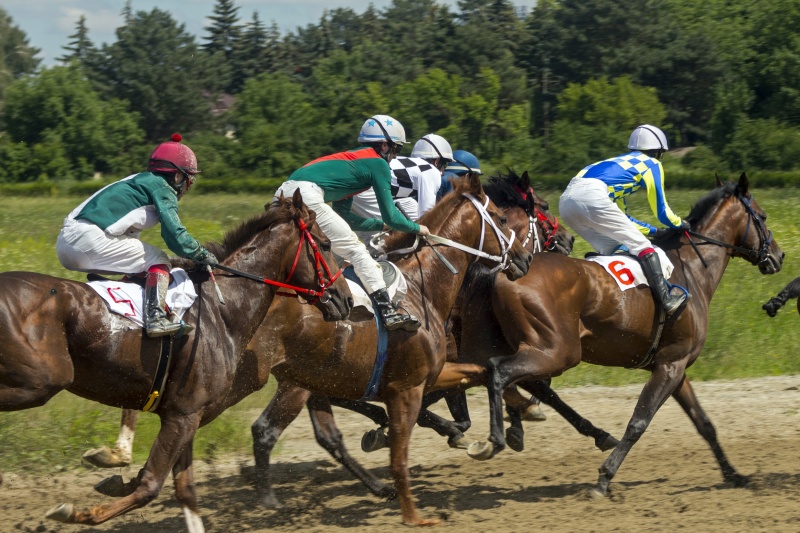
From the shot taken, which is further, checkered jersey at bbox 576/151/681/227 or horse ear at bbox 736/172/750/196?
horse ear at bbox 736/172/750/196

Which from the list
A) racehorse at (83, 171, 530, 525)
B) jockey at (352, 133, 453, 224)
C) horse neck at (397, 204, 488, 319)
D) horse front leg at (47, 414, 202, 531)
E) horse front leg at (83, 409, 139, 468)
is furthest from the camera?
jockey at (352, 133, 453, 224)

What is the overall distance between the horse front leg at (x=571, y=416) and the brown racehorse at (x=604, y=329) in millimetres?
413

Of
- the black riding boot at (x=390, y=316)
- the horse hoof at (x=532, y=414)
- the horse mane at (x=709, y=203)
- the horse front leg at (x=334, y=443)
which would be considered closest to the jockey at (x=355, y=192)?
the black riding boot at (x=390, y=316)

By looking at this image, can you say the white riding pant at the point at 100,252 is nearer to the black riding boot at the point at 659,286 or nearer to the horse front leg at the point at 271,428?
the horse front leg at the point at 271,428

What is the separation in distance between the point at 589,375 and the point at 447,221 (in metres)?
5.47

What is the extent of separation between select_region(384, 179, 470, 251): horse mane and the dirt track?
5.95 feet

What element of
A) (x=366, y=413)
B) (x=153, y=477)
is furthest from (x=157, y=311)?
(x=366, y=413)

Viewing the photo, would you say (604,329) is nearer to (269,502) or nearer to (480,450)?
(480,450)

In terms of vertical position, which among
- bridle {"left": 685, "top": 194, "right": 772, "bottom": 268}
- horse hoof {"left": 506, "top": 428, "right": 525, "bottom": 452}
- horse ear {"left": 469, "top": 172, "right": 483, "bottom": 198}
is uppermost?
horse ear {"left": 469, "top": 172, "right": 483, "bottom": 198}

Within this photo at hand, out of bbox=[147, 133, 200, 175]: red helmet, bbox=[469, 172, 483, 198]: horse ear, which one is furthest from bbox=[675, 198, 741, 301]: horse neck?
bbox=[147, 133, 200, 175]: red helmet

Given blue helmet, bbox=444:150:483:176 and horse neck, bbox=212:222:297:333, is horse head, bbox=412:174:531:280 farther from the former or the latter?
blue helmet, bbox=444:150:483:176

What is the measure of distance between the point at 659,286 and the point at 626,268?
0.91ft

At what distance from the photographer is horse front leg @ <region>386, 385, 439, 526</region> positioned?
6461 millimetres

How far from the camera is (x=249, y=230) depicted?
616 centimetres
